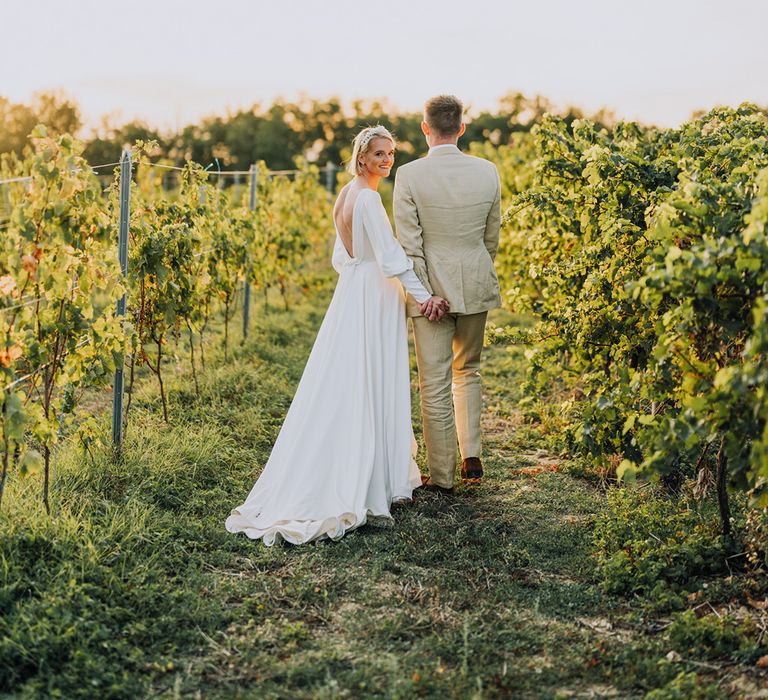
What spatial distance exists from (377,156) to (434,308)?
857mm

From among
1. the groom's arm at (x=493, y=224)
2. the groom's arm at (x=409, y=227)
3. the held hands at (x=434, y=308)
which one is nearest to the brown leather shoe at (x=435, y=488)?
the held hands at (x=434, y=308)

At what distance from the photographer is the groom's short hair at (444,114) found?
186 inches

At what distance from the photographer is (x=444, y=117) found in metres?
4.73

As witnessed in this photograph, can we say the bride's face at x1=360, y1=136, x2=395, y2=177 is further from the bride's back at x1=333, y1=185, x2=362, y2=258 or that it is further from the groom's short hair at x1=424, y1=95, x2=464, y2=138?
the groom's short hair at x1=424, y1=95, x2=464, y2=138

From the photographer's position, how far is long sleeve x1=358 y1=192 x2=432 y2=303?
15.0 feet

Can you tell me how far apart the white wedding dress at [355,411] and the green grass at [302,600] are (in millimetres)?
192

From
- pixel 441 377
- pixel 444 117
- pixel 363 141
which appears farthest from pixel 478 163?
pixel 441 377

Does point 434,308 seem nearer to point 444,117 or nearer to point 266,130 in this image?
point 444,117

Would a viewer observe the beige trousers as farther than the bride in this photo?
Yes

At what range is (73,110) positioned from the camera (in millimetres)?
35281

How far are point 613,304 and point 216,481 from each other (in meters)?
2.40

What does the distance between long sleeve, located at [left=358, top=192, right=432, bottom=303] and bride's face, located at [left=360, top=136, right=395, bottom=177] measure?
0.55 feet

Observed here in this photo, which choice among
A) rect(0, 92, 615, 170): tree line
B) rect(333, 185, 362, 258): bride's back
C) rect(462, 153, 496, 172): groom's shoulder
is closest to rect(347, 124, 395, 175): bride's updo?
rect(333, 185, 362, 258): bride's back

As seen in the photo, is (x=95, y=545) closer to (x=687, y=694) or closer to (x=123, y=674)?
(x=123, y=674)
